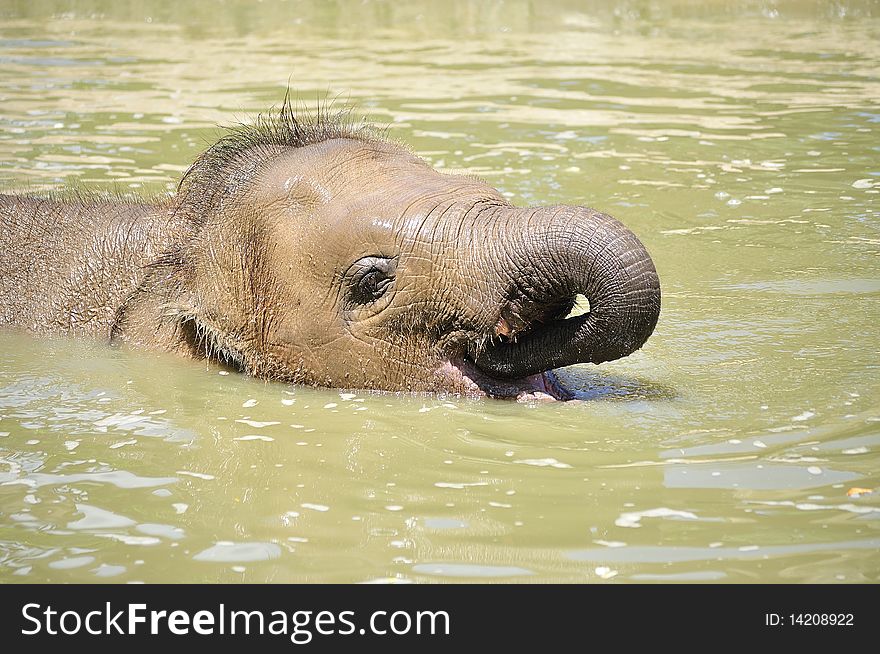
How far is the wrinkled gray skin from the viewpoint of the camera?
588cm

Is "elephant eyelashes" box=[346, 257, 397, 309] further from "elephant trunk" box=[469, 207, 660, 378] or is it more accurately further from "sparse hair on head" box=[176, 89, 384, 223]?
"sparse hair on head" box=[176, 89, 384, 223]

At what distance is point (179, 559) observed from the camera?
4.81m

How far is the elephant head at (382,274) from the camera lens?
5.85 metres

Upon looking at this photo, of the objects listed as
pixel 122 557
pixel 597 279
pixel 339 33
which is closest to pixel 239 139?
pixel 597 279

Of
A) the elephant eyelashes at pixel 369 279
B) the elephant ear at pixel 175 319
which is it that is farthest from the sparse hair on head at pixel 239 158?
the elephant eyelashes at pixel 369 279

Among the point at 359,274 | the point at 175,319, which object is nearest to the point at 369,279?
the point at 359,274

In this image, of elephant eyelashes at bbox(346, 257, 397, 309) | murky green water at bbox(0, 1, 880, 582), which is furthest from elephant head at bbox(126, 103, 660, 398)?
murky green water at bbox(0, 1, 880, 582)

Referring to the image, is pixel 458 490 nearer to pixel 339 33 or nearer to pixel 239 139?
pixel 239 139

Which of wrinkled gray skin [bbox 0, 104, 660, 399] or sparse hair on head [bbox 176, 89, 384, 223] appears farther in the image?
sparse hair on head [bbox 176, 89, 384, 223]

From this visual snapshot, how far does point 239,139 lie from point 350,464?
2.20 meters

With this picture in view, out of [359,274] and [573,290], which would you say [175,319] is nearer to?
[359,274]

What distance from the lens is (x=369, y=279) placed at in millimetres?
6336

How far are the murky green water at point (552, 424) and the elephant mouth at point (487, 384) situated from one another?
91 millimetres

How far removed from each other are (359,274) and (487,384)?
2.82 feet
